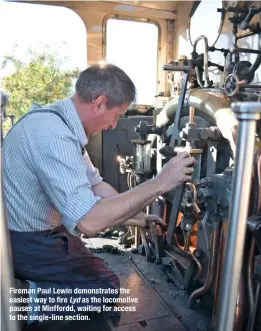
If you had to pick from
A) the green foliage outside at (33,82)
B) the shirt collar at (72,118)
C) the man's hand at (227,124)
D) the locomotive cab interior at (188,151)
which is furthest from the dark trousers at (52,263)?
the green foliage outside at (33,82)

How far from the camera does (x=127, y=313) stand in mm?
1598

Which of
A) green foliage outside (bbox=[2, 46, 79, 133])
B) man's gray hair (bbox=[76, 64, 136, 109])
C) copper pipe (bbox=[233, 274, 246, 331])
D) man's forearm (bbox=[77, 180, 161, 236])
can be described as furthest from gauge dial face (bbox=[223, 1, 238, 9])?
green foliage outside (bbox=[2, 46, 79, 133])

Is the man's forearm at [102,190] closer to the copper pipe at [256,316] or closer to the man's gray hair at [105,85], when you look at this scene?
Result: the man's gray hair at [105,85]

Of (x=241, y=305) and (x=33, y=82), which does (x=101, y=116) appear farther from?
(x=33, y=82)

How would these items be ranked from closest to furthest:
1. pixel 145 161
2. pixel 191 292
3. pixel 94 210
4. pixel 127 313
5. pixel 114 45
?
pixel 94 210 → pixel 127 313 → pixel 191 292 → pixel 145 161 → pixel 114 45

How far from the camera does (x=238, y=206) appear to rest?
0.67 metres

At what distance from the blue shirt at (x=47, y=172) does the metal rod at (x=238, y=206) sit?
1.93 ft

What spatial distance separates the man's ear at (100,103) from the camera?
1.37 meters

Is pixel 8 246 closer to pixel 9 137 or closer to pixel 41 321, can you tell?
pixel 9 137

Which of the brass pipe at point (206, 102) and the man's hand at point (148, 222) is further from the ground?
the brass pipe at point (206, 102)

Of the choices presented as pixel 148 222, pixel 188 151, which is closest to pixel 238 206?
pixel 188 151

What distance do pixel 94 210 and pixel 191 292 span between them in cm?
92

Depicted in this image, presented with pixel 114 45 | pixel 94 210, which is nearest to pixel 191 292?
pixel 94 210

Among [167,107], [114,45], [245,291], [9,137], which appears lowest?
[245,291]
